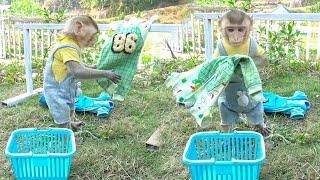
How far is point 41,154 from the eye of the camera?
3.63 m

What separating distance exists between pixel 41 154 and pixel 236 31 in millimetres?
1528

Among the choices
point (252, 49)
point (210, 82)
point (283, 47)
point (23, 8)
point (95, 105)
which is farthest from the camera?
point (23, 8)

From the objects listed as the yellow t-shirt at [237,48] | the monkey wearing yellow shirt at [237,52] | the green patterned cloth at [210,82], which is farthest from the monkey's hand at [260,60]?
the green patterned cloth at [210,82]

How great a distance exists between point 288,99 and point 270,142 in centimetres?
86

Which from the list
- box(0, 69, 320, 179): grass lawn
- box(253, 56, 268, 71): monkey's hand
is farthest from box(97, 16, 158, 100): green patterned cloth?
box(253, 56, 268, 71): monkey's hand

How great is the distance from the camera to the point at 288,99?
4.96 meters

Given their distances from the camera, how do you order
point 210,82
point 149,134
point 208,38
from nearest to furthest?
point 210,82
point 149,134
point 208,38

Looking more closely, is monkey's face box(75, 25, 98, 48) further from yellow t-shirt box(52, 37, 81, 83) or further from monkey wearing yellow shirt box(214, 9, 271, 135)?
monkey wearing yellow shirt box(214, 9, 271, 135)

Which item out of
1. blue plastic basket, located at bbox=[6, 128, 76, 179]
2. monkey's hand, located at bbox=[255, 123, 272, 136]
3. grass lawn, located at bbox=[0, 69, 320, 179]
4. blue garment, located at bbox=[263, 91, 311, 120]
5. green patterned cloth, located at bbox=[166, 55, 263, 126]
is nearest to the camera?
green patterned cloth, located at bbox=[166, 55, 263, 126]

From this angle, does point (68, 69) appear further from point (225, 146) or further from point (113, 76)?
point (225, 146)

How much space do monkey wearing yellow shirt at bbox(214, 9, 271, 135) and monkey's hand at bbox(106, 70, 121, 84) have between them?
2.66ft

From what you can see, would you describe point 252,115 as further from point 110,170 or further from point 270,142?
point 110,170

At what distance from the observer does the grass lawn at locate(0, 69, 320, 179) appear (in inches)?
156

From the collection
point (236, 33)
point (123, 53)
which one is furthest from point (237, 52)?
point (123, 53)
